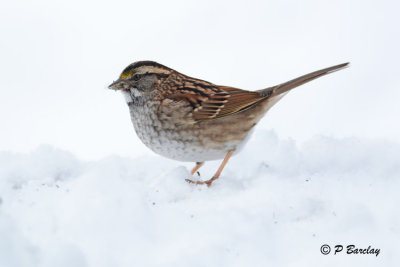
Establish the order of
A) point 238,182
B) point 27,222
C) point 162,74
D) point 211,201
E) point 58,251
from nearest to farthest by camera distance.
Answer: point 58,251 < point 27,222 < point 211,201 < point 238,182 < point 162,74

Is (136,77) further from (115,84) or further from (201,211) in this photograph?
(201,211)

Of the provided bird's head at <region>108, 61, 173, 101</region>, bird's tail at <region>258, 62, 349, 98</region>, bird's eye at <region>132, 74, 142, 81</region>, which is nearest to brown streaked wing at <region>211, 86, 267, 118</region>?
bird's tail at <region>258, 62, 349, 98</region>

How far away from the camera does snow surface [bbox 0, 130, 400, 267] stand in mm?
4777

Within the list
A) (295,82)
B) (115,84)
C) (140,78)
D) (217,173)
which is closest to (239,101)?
(295,82)

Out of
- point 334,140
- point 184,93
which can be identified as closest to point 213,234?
point 184,93

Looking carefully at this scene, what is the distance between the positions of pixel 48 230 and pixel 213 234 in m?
1.40

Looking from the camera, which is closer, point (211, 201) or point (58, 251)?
point (58, 251)

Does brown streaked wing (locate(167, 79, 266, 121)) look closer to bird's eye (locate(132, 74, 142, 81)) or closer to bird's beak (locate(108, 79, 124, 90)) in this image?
bird's eye (locate(132, 74, 142, 81))

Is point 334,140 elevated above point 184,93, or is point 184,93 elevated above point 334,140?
point 184,93

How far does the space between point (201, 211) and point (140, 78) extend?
200 centimetres

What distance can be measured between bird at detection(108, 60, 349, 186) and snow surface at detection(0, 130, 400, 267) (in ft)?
1.03

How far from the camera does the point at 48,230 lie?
4945 millimetres

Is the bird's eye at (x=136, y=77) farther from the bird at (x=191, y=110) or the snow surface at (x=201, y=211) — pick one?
the snow surface at (x=201, y=211)

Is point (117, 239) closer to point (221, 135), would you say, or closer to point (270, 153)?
point (221, 135)
